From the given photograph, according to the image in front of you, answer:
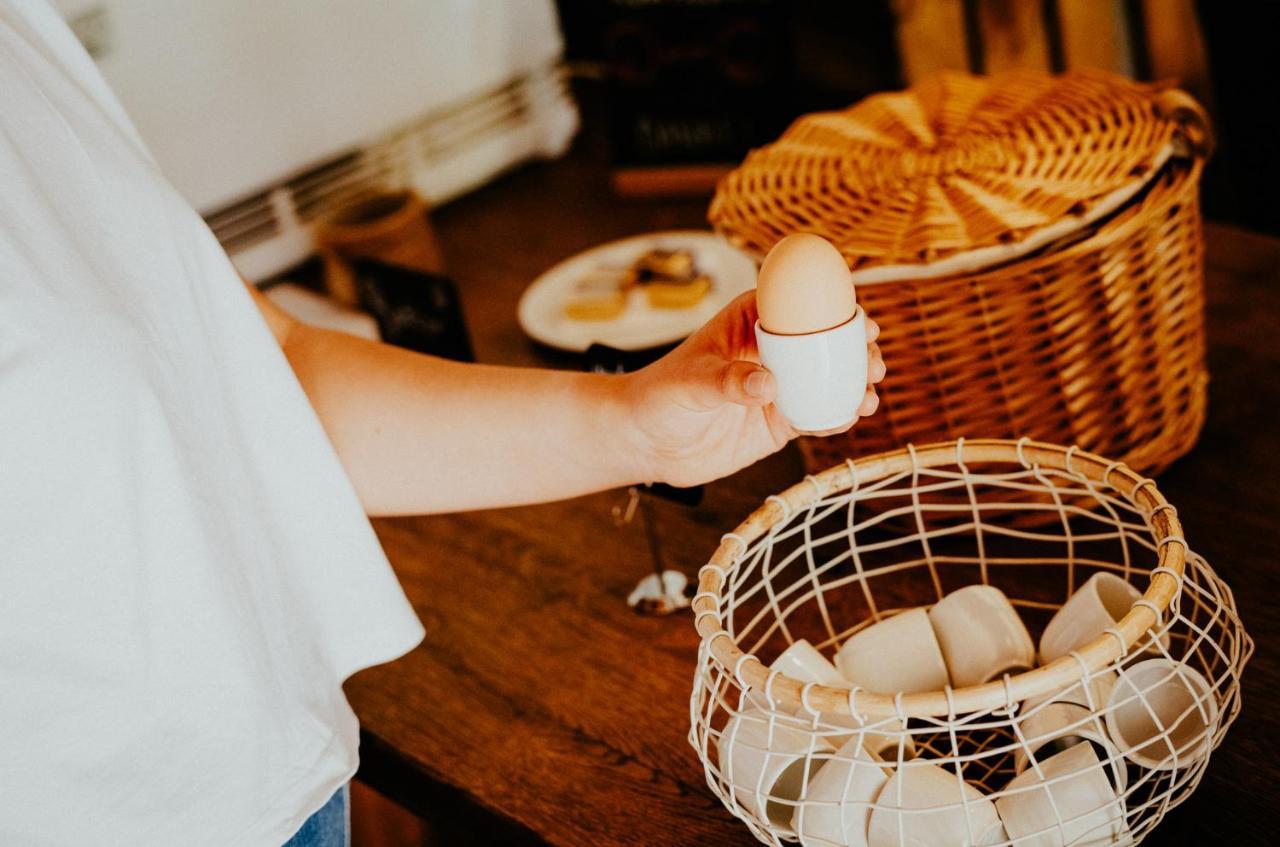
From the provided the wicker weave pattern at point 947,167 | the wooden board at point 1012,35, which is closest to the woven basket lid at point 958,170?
the wicker weave pattern at point 947,167

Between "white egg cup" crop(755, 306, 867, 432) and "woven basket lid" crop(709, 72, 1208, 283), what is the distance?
8.9 inches

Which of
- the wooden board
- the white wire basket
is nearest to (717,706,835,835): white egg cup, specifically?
the white wire basket

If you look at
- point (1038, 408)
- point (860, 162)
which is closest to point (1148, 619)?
point (1038, 408)

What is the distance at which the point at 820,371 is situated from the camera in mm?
693

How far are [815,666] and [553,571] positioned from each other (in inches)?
17.5

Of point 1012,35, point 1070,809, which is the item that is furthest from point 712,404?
point 1012,35

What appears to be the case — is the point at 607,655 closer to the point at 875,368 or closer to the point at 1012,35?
the point at 875,368

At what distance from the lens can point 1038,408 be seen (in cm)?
97

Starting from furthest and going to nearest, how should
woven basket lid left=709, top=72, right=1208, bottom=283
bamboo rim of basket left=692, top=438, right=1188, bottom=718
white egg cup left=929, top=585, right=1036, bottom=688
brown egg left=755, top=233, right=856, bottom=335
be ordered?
1. woven basket lid left=709, top=72, right=1208, bottom=283
2. white egg cup left=929, top=585, right=1036, bottom=688
3. brown egg left=755, top=233, right=856, bottom=335
4. bamboo rim of basket left=692, top=438, right=1188, bottom=718

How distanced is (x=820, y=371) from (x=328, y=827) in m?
0.51

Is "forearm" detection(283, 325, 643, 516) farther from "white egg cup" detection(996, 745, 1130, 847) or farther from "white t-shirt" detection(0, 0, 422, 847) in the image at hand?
"white egg cup" detection(996, 745, 1130, 847)

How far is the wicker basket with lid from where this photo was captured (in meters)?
Result: 0.91

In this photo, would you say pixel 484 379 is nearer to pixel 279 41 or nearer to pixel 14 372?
pixel 14 372

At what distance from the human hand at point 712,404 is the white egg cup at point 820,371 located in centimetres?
1
